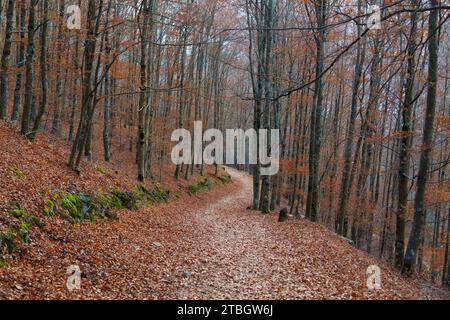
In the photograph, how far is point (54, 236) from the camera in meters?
7.20

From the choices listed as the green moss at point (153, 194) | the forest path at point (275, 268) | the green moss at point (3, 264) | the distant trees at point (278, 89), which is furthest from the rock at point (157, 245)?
the green moss at point (153, 194)

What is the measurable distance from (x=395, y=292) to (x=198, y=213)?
10.8 meters

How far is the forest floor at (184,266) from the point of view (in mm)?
5883

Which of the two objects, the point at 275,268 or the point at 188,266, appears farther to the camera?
the point at 275,268

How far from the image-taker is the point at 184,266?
7.93m

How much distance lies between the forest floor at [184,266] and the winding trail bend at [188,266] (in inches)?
0.7

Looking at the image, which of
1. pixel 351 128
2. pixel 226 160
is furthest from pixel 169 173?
pixel 226 160

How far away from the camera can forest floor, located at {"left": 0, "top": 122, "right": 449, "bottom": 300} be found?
5.88 metres

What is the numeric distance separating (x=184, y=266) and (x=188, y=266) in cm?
9

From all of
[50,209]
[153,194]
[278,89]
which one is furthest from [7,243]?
[278,89]

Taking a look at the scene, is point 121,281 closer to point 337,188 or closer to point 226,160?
point 337,188

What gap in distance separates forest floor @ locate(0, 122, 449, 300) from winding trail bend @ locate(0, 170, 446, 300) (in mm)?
17

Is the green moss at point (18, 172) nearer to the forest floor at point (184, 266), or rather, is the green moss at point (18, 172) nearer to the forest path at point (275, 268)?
the forest floor at point (184, 266)

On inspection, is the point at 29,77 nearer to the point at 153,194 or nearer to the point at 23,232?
the point at 23,232
